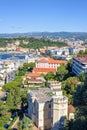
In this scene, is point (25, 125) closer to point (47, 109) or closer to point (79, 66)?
point (47, 109)

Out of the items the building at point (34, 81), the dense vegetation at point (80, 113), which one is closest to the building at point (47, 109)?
the dense vegetation at point (80, 113)

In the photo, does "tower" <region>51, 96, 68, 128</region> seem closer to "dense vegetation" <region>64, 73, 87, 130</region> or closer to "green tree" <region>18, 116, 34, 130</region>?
"green tree" <region>18, 116, 34, 130</region>

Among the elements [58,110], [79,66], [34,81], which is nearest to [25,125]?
[58,110]

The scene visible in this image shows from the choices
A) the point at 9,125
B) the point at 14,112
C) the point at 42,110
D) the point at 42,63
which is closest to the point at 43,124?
the point at 42,110

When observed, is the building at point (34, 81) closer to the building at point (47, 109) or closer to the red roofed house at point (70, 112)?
the building at point (47, 109)

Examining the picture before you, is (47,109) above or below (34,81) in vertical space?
above

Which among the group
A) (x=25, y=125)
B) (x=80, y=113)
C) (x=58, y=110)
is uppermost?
(x=80, y=113)

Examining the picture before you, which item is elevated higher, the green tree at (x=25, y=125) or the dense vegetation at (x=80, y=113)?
the dense vegetation at (x=80, y=113)

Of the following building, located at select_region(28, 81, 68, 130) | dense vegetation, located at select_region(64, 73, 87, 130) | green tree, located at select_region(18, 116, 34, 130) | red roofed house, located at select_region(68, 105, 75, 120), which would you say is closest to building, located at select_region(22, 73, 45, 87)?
building, located at select_region(28, 81, 68, 130)
